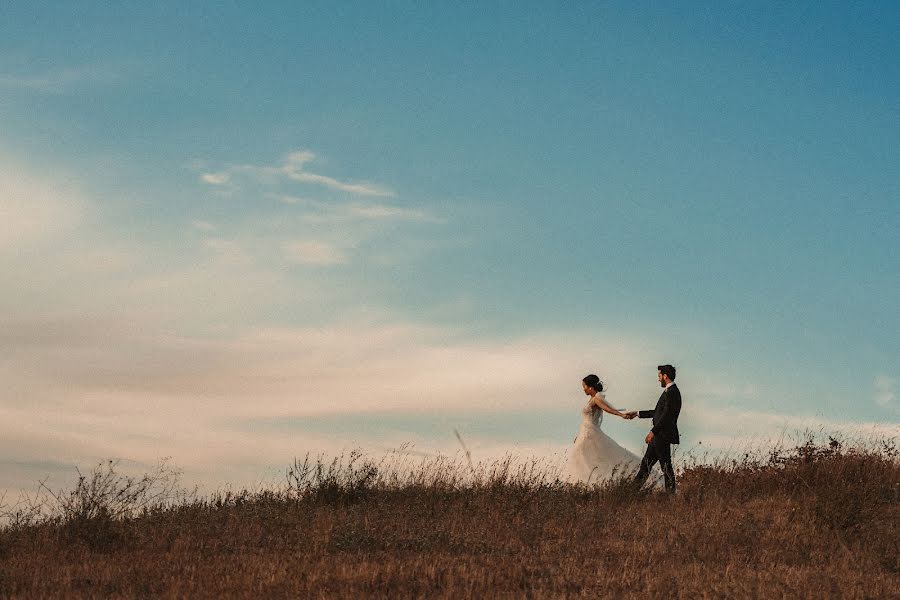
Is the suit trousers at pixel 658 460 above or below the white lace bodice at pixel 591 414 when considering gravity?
below

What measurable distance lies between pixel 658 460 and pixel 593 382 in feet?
6.44

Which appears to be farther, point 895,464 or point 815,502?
point 895,464

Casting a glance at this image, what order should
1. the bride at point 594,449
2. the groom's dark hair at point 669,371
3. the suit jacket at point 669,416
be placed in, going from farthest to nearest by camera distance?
the bride at point 594,449, the groom's dark hair at point 669,371, the suit jacket at point 669,416

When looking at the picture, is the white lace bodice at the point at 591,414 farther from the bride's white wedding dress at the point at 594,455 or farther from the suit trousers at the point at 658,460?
the suit trousers at the point at 658,460

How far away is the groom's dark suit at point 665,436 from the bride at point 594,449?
0.77m

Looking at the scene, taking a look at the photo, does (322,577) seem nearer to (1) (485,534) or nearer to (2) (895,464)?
(1) (485,534)

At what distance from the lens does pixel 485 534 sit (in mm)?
12781

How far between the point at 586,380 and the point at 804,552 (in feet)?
20.5

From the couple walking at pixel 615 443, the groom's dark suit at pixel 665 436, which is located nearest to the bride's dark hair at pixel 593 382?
the couple walking at pixel 615 443

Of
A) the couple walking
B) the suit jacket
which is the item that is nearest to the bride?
the couple walking

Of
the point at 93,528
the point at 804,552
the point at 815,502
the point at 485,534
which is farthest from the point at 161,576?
the point at 815,502

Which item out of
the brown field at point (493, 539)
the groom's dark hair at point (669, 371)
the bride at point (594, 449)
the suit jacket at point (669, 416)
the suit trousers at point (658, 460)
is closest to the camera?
the brown field at point (493, 539)

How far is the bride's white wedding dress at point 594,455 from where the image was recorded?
17.0m

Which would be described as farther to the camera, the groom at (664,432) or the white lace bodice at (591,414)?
the white lace bodice at (591,414)
